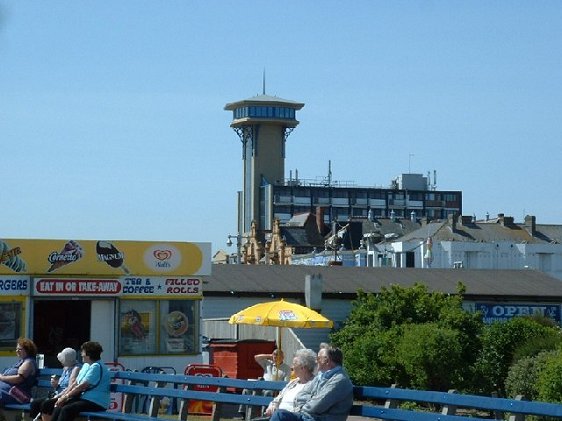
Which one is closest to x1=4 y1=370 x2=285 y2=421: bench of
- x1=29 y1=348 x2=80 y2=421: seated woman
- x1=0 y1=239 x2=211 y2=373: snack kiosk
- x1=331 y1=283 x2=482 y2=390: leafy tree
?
x1=29 y1=348 x2=80 y2=421: seated woman

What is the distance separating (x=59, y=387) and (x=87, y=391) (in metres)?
1.58

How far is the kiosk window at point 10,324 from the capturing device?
24.0 metres

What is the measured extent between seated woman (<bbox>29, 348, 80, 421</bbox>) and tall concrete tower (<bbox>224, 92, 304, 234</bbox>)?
144916 millimetres

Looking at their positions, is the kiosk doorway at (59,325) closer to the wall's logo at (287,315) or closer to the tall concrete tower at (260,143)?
the wall's logo at (287,315)

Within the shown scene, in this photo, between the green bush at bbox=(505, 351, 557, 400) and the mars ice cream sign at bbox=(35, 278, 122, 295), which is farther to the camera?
the green bush at bbox=(505, 351, 557, 400)

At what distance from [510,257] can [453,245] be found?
532cm

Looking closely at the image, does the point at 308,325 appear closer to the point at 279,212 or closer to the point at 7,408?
the point at 7,408

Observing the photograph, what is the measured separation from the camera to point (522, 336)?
104 ft

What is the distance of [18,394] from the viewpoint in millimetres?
17688

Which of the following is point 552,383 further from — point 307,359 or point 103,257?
point 307,359

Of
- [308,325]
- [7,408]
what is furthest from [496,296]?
[7,408]

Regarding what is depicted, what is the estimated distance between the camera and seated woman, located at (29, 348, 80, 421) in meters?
16.3

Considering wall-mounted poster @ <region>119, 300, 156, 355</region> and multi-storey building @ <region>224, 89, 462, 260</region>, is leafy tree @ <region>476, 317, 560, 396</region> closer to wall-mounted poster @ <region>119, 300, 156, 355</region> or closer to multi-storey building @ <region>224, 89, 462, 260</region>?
wall-mounted poster @ <region>119, 300, 156, 355</region>

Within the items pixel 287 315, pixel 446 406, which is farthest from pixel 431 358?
pixel 446 406
